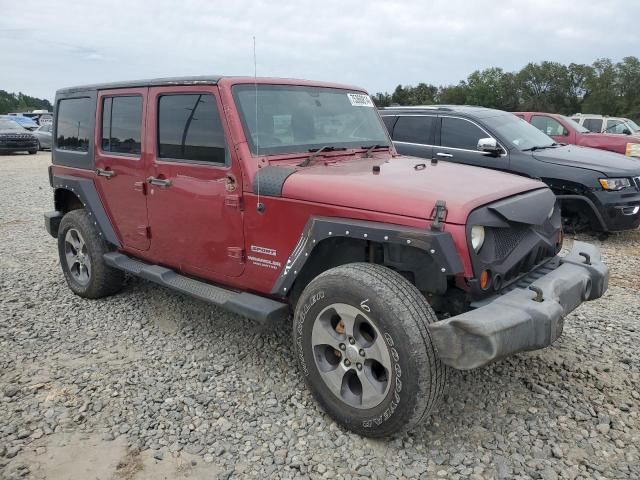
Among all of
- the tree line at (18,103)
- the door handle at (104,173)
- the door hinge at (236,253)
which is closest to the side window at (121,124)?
the door handle at (104,173)

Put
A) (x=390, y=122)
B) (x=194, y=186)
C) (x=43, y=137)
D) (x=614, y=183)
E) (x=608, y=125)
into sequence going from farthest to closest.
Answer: (x=43, y=137) < (x=608, y=125) < (x=390, y=122) < (x=614, y=183) < (x=194, y=186)

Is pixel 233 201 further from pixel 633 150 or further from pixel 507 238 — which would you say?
pixel 633 150

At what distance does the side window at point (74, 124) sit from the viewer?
462 cm

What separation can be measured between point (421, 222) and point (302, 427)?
1.33 meters

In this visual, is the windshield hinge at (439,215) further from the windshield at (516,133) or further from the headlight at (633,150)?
the headlight at (633,150)

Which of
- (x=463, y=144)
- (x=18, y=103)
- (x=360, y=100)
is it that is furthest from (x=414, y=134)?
(x=18, y=103)

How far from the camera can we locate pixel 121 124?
4.23 m

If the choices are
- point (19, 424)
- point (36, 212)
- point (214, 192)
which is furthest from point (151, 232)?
point (36, 212)

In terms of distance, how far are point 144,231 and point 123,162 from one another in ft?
1.92

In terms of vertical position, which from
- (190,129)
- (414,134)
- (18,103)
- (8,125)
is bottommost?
(190,129)

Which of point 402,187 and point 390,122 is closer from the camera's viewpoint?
point 402,187

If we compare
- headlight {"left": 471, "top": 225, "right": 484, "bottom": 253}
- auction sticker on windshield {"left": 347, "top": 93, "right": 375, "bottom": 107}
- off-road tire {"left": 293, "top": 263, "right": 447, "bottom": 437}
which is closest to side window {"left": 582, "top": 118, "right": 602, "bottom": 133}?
auction sticker on windshield {"left": 347, "top": 93, "right": 375, "bottom": 107}

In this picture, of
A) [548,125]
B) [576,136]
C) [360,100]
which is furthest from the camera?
[548,125]

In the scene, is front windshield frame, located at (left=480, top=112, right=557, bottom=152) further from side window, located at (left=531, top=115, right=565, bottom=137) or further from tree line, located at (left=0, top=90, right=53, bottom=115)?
tree line, located at (left=0, top=90, right=53, bottom=115)
